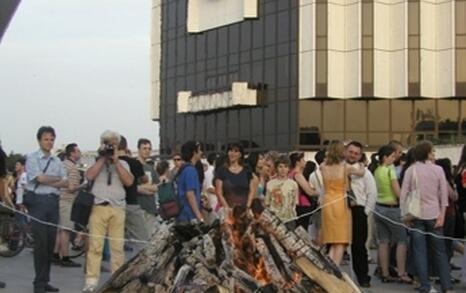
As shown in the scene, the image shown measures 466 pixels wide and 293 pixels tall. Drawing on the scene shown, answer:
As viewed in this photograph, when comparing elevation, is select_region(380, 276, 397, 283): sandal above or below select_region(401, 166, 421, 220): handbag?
below

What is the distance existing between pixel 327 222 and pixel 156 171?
167 inches

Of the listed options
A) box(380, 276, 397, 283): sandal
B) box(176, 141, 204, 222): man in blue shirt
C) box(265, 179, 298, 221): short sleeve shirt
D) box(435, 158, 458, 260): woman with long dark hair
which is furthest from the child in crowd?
box(435, 158, 458, 260): woman with long dark hair

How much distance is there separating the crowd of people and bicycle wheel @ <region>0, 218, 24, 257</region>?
274cm

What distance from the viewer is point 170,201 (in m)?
9.98

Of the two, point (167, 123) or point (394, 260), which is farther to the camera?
point (167, 123)

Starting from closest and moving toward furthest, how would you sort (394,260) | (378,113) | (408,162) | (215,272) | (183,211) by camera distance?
1. (215,272)
2. (183,211)
3. (408,162)
4. (394,260)
5. (378,113)

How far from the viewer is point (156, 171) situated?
44.3 feet

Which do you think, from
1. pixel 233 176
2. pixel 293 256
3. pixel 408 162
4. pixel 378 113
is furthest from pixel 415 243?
pixel 378 113

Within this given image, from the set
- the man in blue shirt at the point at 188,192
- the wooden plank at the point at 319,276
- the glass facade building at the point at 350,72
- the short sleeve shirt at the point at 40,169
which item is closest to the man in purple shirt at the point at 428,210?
the man in blue shirt at the point at 188,192

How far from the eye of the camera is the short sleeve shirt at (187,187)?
9711 millimetres

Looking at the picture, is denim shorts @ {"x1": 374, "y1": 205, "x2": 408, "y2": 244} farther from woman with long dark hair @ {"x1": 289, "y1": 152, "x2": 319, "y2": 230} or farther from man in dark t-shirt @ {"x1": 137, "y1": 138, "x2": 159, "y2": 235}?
man in dark t-shirt @ {"x1": 137, "y1": 138, "x2": 159, "y2": 235}

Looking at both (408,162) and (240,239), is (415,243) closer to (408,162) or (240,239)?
(408,162)

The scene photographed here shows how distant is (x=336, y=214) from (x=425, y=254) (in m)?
1.19

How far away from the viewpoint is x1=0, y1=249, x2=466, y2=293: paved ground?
33.6ft
